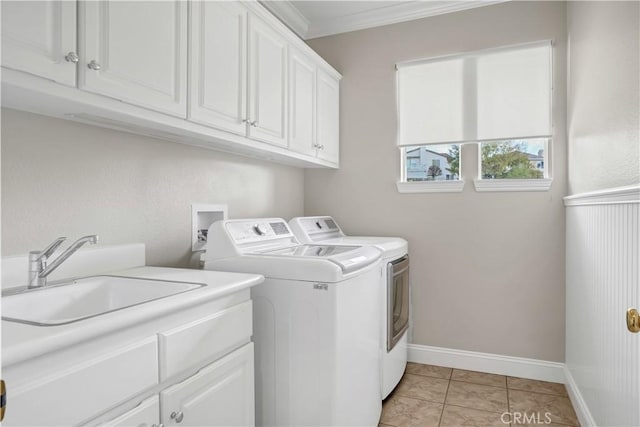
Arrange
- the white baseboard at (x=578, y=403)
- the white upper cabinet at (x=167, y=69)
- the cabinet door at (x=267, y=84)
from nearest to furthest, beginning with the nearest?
1. the white upper cabinet at (x=167, y=69)
2. the white baseboard at (x=578, y=403)
3. the cabinet door at (x=267, y=84)

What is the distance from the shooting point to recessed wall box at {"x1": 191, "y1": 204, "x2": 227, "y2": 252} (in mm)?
2059

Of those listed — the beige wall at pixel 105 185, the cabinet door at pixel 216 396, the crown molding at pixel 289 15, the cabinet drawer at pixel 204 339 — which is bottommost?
the cabinet door at pixel 216 396

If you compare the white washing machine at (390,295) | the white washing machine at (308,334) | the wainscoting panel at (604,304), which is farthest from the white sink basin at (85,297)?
the wainscoting panel at (604,304)

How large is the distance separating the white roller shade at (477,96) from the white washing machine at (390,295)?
0.94 metres

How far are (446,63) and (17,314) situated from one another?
2.83 m

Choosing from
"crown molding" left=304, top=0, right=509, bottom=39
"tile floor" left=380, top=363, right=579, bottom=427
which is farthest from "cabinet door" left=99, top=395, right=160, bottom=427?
"crown molding" left=304, top=0, right=509, bottom=39

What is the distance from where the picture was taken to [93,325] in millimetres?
856

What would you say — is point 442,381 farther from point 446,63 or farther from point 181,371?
point 446,63

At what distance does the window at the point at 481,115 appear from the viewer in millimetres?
2582

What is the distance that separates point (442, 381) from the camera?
8.41ft

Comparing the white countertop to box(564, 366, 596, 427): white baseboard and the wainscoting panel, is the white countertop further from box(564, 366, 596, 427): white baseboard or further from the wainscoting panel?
box(564, 366, 596, 427): white baseboard

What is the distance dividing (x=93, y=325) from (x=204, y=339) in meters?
0.40

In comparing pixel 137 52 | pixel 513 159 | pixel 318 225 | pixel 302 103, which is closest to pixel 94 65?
pixel 137 52

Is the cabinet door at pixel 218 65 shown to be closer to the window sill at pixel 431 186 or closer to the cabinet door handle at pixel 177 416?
the cabinet door handle at pixel 177 416
